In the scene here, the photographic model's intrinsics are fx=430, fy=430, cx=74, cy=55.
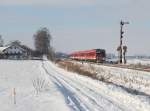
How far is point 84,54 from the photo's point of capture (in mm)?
91062

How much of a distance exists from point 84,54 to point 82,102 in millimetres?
74049

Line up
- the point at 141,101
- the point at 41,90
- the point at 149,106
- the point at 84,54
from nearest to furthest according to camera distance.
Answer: the point at 149,106 < the point at 141,101 < the point at 41,90 < the point at 84,54

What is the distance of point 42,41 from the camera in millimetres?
173875

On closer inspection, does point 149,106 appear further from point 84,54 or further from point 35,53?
point 35,53

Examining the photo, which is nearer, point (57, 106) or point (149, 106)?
point (149, 106)

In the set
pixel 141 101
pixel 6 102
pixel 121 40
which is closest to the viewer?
pixel 141 101

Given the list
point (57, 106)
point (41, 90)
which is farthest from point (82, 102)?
point (41, 90)

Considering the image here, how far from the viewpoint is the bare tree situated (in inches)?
6845

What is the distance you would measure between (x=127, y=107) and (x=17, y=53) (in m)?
162

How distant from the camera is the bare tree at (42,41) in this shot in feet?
570

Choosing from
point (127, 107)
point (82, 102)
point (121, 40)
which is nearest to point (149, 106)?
point (127, 107)

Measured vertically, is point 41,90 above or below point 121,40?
below

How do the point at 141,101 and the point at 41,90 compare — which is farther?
the point at 41,90

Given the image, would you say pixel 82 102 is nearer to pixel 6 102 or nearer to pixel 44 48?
pixel 6 102
